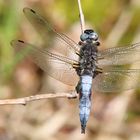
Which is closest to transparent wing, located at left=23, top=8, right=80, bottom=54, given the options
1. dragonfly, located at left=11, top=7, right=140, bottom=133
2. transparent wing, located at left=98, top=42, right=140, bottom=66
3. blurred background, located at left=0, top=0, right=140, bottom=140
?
dragonfly, located at left=11, top=7, right=140, bottom=133

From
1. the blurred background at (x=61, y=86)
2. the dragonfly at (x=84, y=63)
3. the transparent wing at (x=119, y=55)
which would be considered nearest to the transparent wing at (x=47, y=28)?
the dragonfly at (x=84, y=63)

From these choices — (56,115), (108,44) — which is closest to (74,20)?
(108,44)

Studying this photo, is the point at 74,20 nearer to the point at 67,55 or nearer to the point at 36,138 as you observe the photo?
the point at 36,138

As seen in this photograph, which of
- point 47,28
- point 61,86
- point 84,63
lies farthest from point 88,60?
point 61,86

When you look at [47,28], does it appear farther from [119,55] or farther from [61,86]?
[61,86]

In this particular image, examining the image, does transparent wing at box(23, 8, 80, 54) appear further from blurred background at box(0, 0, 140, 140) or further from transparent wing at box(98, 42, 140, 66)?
blurred background at box(0, 0, 140, 140)

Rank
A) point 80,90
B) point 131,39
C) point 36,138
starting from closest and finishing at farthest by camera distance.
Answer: point 80,90 → point 36,138 → point 131,39
